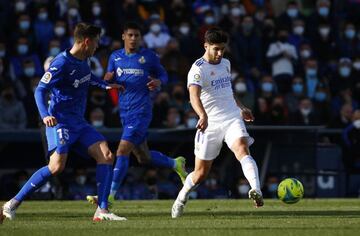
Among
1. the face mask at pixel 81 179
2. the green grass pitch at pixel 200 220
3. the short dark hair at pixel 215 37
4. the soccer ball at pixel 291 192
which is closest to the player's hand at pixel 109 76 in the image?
the green grass pitch at pixel 200 220

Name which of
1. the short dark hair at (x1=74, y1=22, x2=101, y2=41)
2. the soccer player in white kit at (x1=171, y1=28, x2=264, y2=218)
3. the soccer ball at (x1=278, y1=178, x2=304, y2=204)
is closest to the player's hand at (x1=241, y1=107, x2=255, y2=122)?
the soccer player in white kit at (x1=171, y1=28, x2=264, y2=218)

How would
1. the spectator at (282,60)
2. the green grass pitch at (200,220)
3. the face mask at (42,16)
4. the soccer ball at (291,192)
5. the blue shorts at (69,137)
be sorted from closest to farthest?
the green grass pitch at (200,220)
the blue shorts at (69,137)
the soccer ball at (291,192)
the face mask at (42,16)
the spectator at (282,60)

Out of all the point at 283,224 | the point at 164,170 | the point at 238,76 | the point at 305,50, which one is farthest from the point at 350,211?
the point at 305,50

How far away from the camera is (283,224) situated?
43.3 feet

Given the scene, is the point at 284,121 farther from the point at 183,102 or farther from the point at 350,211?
the point at 350,211

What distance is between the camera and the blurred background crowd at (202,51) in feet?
76.1

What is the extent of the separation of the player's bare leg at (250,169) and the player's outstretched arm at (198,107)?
1.69 ft

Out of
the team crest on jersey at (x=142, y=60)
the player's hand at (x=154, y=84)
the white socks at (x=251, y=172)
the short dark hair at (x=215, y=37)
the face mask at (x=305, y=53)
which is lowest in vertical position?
the face mask at (x=305, y=53)

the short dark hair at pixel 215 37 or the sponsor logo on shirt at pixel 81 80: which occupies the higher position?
the short dark hair at pixel 215 37

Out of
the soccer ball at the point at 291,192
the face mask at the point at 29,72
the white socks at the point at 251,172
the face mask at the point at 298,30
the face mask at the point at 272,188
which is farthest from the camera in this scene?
the face mask at the point at 298,30

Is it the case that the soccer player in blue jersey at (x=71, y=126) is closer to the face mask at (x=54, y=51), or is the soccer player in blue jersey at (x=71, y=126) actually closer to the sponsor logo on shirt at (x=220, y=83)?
the sponsor logo on shirt at (x=220, y=83)

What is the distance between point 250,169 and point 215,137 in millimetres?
715

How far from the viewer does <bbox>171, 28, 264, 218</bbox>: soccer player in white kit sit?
1410 centimetres

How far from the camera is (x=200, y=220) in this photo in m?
14.0
